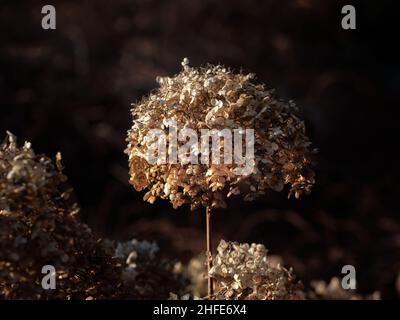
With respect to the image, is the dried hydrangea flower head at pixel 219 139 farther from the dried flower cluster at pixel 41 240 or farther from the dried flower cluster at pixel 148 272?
the dried flower cluster at pixel 148 272

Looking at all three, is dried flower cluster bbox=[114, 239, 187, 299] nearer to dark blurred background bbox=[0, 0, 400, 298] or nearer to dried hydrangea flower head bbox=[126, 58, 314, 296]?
dried hydrangea flower head bbox=[126, 58, 314, 296]

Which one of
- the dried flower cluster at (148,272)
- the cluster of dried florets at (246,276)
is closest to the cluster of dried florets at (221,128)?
the cluster of dried florets at (246,276)

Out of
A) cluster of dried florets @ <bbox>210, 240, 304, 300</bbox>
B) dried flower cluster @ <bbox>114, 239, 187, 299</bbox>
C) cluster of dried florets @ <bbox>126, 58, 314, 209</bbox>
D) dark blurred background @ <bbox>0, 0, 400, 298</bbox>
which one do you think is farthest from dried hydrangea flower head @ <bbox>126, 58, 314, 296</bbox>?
dark blurred background @ <bbox>0, 0, 400, 298</bbox>

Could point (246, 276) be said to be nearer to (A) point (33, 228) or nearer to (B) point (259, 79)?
(A) point (33, 228)

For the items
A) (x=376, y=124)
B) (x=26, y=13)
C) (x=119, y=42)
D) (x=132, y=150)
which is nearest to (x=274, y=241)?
(x=376, y=124)
